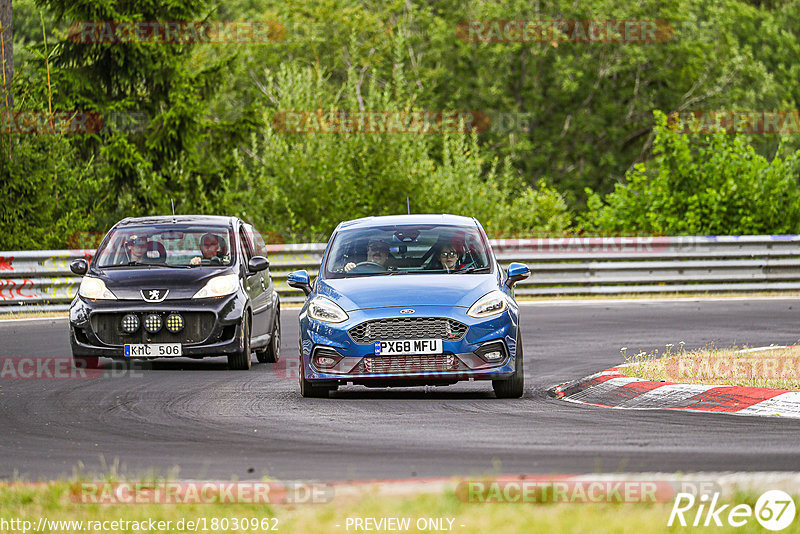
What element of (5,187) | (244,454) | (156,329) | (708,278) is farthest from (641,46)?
(244,454)

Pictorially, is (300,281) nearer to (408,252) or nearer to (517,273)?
(408,252)

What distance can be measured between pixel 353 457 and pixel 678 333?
11.1 meters

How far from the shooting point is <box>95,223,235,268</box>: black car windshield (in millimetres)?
15445

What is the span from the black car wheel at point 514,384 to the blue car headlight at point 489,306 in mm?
310

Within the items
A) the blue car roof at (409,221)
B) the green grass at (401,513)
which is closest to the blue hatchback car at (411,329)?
the blue car roof at (409,221)

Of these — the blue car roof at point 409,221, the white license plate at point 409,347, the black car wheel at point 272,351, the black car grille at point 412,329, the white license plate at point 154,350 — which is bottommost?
the black car wheel at point 272,351

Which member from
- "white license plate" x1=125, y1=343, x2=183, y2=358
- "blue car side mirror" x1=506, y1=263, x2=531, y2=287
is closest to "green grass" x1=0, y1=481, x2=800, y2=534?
"blue car side mirror" x1=506, y1=263, x2=531, y2=287

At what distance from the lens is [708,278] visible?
2670cm

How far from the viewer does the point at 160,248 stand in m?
15.6

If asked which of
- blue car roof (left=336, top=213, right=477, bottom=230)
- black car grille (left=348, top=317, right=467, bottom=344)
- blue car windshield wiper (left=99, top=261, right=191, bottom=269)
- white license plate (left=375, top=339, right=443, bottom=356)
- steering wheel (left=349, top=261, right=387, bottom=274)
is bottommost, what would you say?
white license plate (left=375, top=339, right=443, bottom=356)

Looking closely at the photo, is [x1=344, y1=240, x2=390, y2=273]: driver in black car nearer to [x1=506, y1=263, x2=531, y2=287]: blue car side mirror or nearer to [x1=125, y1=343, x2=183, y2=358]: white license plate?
[x1=506, y1=263, x2=531, y2=287]: blue car side mirror

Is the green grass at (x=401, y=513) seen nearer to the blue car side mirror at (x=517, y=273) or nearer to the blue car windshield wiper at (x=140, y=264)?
the blue car side mirror at (x=517, y=273)

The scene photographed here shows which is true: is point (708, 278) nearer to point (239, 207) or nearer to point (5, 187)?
point (239, 207)

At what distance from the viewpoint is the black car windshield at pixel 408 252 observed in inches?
496
